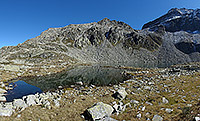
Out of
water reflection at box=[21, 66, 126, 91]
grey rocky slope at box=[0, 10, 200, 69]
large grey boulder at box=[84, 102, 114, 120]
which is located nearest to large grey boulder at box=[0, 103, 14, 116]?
large grey boulder at box=[84, 102, 114, 120]

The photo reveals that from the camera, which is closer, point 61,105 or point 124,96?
point 61,105

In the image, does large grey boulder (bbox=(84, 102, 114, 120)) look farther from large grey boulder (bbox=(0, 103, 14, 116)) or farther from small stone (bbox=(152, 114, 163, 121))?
large grey boulder (bbox=(0, 103, 14, 116))

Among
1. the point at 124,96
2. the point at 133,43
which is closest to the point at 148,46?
the point at 133,43

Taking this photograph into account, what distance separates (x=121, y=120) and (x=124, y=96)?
5.23 m

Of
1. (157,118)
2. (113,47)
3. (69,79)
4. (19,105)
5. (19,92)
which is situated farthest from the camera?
(113,47)

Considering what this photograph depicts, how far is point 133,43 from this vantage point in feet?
518

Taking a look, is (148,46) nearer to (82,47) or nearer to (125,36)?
(125,36)

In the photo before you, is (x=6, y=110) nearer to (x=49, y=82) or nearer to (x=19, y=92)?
(x=19, y=92)

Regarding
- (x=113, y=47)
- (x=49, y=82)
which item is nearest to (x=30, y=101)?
(x=49, y=82)

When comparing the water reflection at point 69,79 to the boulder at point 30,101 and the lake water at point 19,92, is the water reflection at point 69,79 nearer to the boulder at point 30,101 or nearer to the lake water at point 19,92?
the lake water at point 19,92

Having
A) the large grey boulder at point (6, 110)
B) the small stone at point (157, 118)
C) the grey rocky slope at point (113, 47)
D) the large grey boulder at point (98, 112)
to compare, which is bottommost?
the small stone at point (157, 118)

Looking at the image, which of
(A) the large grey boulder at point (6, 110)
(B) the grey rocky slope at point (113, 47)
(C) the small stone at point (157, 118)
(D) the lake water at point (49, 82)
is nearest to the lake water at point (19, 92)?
(D) the lake water at point (49, 82)

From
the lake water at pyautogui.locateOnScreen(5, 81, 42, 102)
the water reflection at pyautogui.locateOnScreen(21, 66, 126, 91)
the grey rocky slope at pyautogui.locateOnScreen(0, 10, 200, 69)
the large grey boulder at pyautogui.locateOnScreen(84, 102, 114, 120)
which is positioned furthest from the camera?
the grey rocky slope at pyautogui.locateOnScreen(0, 10, 200, 69)

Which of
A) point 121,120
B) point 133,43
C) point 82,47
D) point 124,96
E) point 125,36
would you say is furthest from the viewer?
point 125,36
